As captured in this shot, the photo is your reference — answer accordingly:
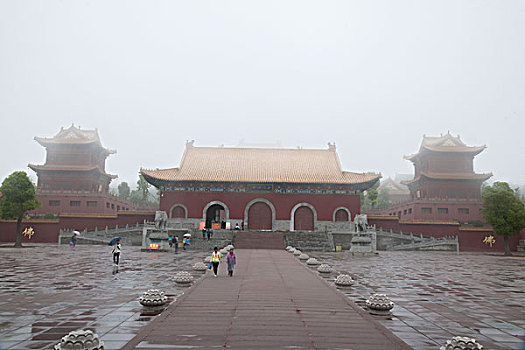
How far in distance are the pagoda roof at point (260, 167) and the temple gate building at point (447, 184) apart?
7.63 metres

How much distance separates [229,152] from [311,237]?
1235 centimetres

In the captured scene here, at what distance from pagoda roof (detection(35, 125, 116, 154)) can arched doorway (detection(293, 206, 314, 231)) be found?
68.0 feet

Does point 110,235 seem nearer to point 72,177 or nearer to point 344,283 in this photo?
point 72,177

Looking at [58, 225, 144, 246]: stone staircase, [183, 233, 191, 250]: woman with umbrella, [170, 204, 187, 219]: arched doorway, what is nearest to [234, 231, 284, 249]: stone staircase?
[183, 233, 191, 250]: woman with umbrella

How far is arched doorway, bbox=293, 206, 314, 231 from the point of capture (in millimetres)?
29938

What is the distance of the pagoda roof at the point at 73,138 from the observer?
3553cm

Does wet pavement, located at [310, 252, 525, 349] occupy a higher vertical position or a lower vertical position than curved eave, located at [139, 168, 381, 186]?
lower

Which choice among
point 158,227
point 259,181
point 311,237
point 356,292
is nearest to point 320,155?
point 259,181

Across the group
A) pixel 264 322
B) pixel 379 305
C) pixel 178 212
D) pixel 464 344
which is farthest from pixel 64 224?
pixel 464 344

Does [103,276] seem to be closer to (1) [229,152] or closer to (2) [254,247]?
(2) [254,247]

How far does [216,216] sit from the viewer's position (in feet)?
103

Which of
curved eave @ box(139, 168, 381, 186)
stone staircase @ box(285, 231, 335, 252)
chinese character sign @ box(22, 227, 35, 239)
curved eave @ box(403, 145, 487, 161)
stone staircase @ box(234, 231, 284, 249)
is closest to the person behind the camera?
stone staircase @ box(234, 231, 284, 249)

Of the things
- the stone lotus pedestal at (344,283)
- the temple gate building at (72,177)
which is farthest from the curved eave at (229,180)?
the stone lotus pedestal at (344,283)

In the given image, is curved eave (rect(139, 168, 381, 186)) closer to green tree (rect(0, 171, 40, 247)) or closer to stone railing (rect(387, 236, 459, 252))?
stone railing (rect(387, 236, 459, 252))
